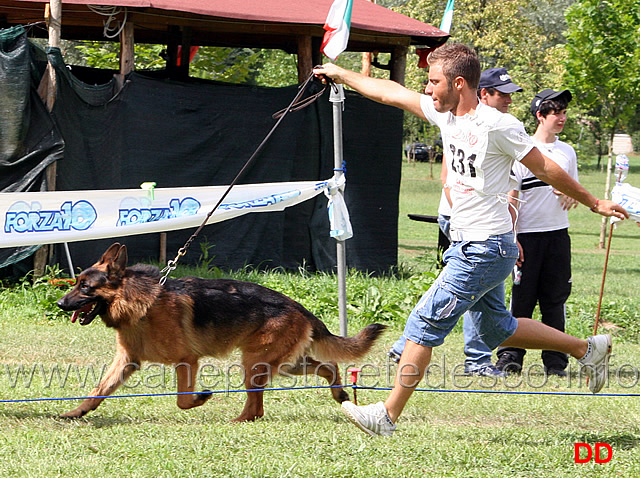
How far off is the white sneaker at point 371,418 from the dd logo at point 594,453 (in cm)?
91

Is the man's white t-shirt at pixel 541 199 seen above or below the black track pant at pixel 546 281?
above

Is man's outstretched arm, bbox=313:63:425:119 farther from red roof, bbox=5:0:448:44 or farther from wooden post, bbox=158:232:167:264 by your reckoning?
wooden post, bbox=158:232:167:264

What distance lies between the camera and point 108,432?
432 centimetres

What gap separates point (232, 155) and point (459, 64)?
600 centimetres

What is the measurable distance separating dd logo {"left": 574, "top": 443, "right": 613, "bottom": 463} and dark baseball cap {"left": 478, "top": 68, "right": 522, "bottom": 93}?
2.80m

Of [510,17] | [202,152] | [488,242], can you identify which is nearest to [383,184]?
[202,152]

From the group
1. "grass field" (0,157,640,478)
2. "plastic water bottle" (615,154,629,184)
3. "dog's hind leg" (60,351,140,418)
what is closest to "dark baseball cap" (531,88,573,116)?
"plastic water bottle" (615,154,629,184)

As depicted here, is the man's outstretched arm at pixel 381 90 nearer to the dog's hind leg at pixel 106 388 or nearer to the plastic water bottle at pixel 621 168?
the dog's hind leg at pixel 106 388

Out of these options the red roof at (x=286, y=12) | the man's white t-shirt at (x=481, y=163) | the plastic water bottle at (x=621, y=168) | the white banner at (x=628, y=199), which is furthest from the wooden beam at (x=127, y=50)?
the man's white t-shirt at (x=481, y=163)

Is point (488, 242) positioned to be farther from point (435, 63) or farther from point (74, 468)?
point (74, 468)

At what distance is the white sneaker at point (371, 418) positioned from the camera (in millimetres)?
4121

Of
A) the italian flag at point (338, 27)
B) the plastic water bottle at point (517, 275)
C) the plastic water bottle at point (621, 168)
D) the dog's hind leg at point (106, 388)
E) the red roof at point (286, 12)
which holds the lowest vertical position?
the dog's hind leg at point (106, 388)

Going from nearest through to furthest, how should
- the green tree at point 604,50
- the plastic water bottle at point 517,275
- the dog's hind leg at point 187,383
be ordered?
1. the dog's hind leg at point 187,383
2. the plastic water bottle at point 517,275
3. the green tree at point 604,50

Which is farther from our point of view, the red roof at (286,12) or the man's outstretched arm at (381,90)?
the red roof at (286,12)
